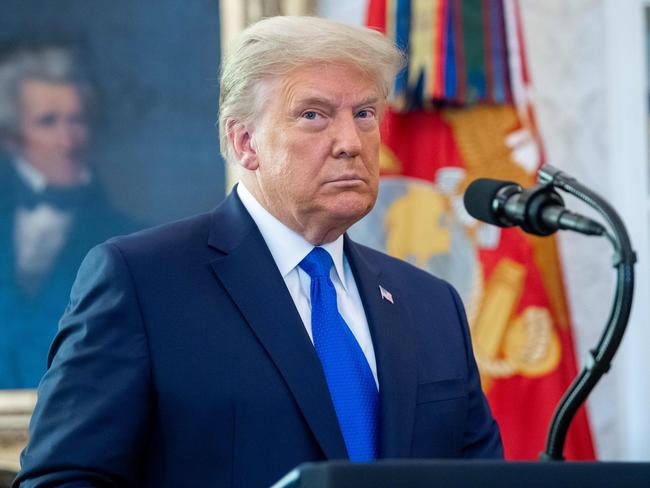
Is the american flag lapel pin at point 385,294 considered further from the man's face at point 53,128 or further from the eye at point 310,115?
the man's face at point 53,128

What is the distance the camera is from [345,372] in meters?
1.85

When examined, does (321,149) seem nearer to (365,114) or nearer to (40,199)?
(365,114)

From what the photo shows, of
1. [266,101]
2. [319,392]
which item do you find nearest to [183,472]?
[319,392]

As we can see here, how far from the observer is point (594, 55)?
12.1 ft

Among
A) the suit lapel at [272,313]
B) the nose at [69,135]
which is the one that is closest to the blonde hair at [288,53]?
the suit lapel at [272,313]

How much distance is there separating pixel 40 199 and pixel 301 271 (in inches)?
53.6

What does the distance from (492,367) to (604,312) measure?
0.60 m

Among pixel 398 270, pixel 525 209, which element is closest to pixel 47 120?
pixel 398 270

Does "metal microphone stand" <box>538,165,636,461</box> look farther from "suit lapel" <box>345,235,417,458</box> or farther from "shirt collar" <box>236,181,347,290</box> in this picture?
"shirt collar" <box>236,181,347,290</box>

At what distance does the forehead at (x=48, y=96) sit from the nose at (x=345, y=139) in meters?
1.41

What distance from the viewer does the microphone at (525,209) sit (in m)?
1.77

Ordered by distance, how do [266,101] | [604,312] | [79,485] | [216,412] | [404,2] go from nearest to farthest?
[79,485], [216,412], [266,101], [404,2], [604,312]

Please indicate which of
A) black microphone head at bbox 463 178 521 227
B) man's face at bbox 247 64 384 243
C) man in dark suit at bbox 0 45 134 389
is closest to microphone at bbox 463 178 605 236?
black microphone head at bbox 463 178 521 227

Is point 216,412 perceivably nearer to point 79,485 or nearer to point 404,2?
point 79,485
